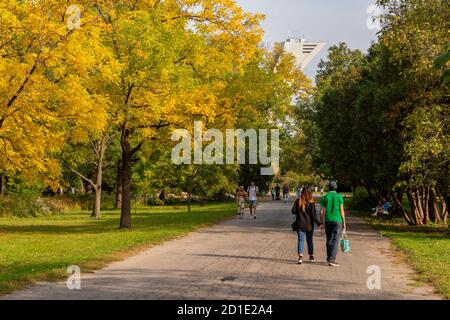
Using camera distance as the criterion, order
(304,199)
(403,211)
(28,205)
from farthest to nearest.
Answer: (28,205)
(403,211)
(304,199)

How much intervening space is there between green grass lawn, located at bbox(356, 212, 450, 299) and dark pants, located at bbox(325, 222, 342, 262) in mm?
1758

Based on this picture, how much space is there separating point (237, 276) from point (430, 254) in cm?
669

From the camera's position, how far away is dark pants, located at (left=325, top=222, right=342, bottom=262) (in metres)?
12.9

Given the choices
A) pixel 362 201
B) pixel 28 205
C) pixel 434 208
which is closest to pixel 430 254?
pixel 434 208

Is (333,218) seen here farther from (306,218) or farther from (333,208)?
(306,218)

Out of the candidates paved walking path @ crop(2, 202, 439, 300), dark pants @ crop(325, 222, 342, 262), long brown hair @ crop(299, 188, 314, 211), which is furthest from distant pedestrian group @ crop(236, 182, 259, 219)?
dark pants @ crop(325, 222, 342, 262)

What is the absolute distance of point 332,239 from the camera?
13.1 m

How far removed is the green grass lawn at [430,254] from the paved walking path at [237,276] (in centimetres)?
35

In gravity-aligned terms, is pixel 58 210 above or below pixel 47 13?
below

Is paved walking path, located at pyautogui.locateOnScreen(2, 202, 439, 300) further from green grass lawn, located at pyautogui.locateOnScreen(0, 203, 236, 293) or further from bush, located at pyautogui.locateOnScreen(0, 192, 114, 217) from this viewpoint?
bush, located at pyautogui.locateOnScreen(0, 192, 114, 217)

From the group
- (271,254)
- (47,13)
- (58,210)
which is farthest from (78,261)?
(58,210)
